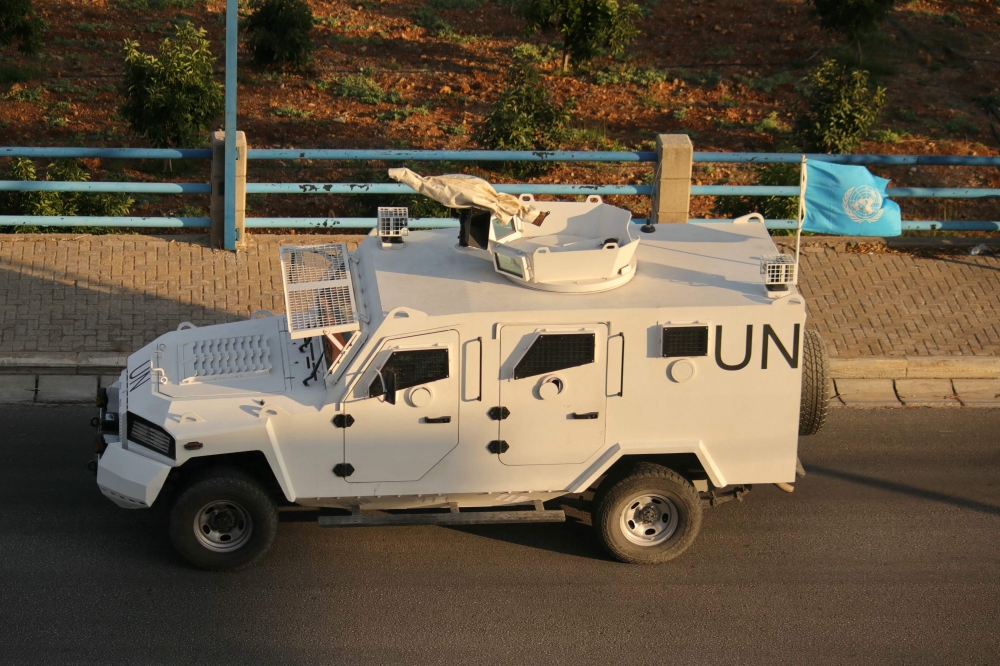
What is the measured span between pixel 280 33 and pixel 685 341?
15.8m

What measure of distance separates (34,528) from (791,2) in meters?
22.4

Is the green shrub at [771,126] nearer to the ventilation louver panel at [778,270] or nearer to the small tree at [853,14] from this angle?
the small tree at [853,14]

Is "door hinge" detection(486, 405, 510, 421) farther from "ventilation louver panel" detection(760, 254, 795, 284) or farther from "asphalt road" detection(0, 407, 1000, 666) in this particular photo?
"ventilation louver panel" detection(760, 254, 795, 284)

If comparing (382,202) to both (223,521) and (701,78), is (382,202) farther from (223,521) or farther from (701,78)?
(701,78)

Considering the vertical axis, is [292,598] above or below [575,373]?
below

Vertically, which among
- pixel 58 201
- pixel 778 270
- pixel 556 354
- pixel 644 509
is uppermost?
pixel 778 270

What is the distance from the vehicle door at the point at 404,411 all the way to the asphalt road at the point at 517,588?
959mm

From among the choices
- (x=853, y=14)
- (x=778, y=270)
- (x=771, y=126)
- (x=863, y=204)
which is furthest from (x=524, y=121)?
(x=778, y=270)

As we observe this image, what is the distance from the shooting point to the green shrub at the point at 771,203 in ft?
46.3

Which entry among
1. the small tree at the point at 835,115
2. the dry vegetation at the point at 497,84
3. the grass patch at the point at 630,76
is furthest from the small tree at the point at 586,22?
the small tree at the point at 835,115

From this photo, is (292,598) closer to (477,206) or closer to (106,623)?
(106,623)

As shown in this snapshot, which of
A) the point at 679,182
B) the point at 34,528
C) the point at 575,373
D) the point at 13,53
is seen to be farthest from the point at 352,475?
the point at 13,53

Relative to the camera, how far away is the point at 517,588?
8.04 metres

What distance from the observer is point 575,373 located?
25.2 ft
